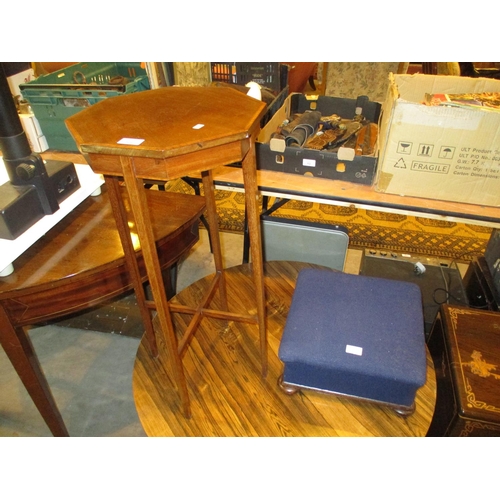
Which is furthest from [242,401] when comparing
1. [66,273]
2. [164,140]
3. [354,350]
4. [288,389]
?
[164,140]

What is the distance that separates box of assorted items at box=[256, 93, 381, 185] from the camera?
4.81 ft

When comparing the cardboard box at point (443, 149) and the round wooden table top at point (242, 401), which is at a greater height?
the cardboard box at point (443, 149)

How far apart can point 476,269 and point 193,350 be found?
4.37ft

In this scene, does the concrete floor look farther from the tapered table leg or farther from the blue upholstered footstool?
the blue upholstered footstool

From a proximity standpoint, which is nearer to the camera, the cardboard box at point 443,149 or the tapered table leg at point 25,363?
the tapered table leg at point 25,363

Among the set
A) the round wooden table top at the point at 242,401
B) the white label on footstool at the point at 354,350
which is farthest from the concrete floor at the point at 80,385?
the white label on footstool at the point at 354,350

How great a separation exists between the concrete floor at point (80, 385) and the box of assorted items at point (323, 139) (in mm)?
1119

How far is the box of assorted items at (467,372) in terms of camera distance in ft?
3.57

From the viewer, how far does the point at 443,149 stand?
1257mm

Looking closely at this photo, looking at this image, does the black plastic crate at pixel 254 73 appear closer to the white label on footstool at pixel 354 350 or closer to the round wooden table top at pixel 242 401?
the round wooden table top at pixel 242 401

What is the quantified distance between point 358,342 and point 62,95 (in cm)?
147

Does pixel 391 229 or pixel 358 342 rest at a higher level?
pixel 358 342

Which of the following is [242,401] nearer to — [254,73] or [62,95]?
[62,95]

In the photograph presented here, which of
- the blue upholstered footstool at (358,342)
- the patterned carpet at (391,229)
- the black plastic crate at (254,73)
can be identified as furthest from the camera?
the patterned carpet at (391,229)
